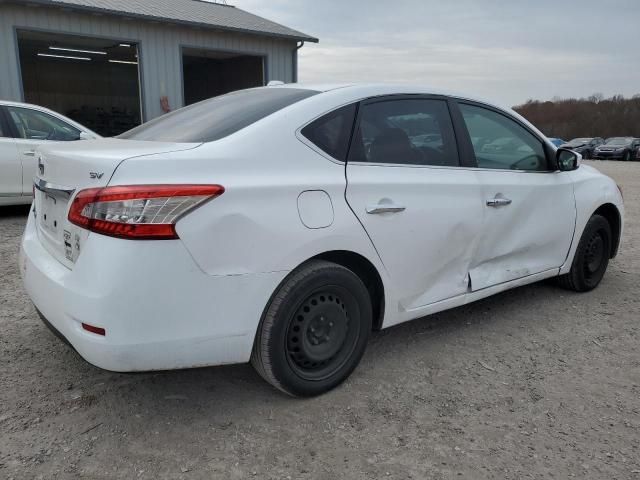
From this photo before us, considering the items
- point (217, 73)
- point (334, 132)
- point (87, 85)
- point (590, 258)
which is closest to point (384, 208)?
point (334, 132)

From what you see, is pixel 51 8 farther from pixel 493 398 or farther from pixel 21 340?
pixel 493 398

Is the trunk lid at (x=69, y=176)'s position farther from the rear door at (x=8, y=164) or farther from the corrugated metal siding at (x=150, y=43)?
the corrugated metal siding at (x=150, y=43)

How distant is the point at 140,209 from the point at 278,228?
1.91ft

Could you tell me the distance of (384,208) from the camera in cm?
277

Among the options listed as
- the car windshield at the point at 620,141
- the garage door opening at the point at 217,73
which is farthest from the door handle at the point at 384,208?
the car windshield at the point at 620,141

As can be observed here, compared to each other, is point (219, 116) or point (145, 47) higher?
point (145, 47)

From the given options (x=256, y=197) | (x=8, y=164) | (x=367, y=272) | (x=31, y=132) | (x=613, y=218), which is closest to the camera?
(x=256, y=197)

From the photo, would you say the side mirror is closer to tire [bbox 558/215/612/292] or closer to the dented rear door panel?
the dented rear door panel

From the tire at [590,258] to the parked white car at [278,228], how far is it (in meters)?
0.84

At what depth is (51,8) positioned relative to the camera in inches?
427

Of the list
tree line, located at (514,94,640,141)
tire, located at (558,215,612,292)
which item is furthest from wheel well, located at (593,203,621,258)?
tree line, located at (514,94,640,141)

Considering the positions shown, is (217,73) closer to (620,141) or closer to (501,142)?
(501,142)

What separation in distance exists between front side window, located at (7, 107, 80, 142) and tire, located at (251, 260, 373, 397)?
579cm

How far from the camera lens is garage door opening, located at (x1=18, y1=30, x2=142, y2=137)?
21234 mm
